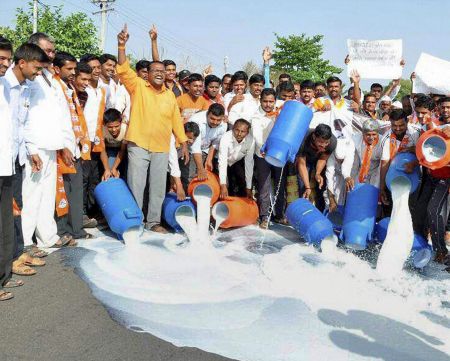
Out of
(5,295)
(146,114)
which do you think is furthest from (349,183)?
(5,295)

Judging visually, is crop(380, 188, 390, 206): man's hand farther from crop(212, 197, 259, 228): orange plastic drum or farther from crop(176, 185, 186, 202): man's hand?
crop(176, 185, 186, 202): man's hand

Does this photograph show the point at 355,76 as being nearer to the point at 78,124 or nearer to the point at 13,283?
the point at 78,124

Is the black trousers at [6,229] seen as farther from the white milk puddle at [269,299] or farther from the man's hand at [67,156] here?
the man's hand at [67,156]

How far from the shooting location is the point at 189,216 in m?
5.11

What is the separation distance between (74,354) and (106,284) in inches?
40.5

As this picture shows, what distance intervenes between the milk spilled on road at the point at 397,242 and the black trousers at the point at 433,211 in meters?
0.23

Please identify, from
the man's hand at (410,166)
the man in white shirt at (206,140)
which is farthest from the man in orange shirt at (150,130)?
the man's hand at (410,166)

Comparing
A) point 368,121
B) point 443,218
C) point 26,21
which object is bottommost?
point 443,218

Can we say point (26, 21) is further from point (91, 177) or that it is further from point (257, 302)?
point (257, 302)

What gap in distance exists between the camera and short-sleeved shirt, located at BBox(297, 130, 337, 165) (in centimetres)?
518

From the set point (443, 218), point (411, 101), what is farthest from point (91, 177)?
point (411, 101)

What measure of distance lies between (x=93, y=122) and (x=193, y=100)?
134cm

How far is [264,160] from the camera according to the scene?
211 inches

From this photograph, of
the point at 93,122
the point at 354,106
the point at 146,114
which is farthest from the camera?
the point at 354,106
